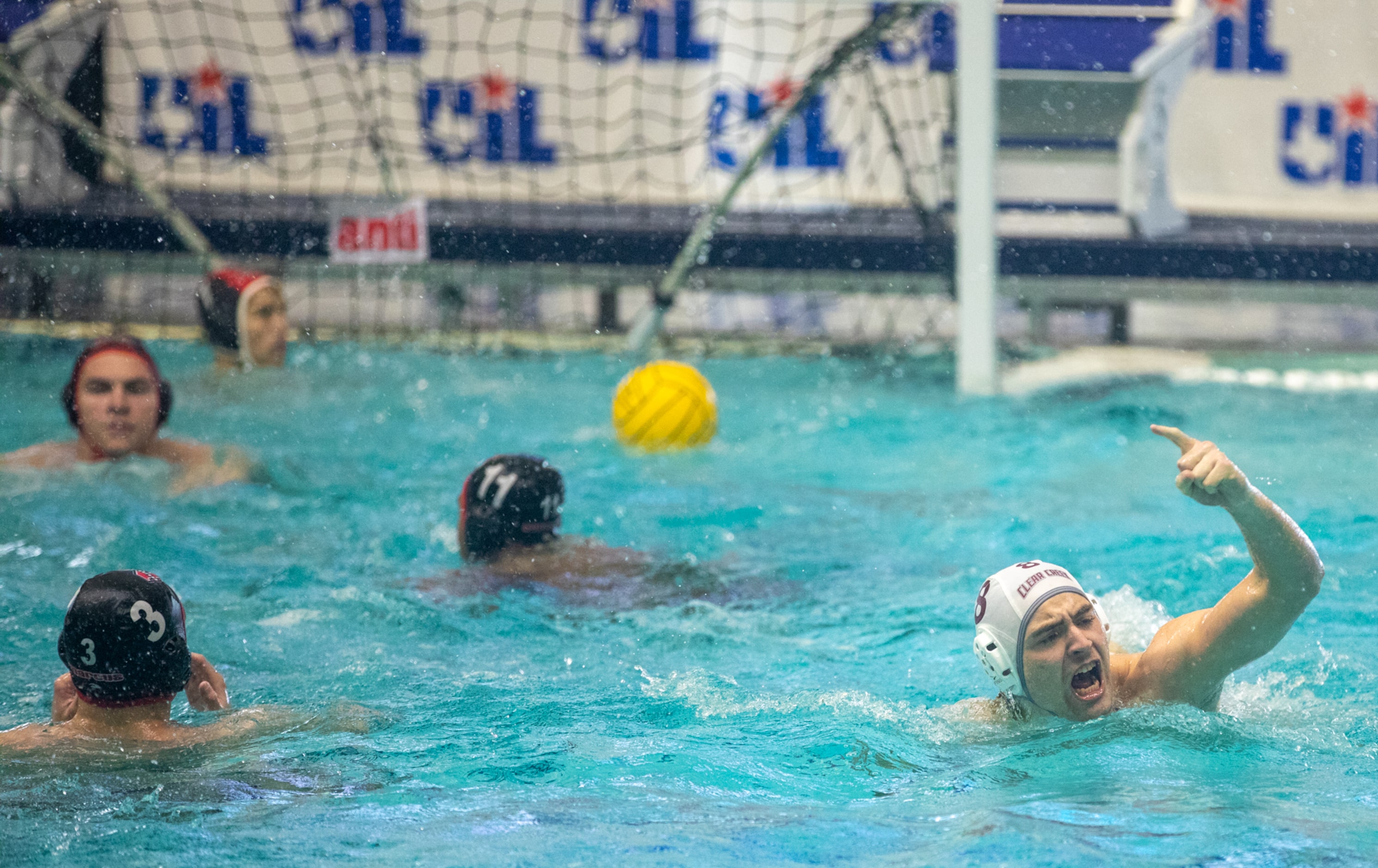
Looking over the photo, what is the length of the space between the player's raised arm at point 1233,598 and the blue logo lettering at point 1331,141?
748cm

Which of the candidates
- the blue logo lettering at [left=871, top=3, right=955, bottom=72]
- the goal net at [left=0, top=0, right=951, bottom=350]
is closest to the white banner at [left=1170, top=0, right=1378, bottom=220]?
the goal net at [left=0, top=0, right=951, bottom=350]

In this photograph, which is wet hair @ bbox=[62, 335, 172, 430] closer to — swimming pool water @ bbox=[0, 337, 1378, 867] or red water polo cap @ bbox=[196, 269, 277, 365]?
swimming pool water @ bbox=[0, 337, 1378, 867]

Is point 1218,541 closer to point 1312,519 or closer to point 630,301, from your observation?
point 1312,519

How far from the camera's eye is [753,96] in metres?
9.38

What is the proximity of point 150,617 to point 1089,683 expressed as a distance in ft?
6.29

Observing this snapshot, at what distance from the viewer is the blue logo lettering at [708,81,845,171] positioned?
931 centimetres

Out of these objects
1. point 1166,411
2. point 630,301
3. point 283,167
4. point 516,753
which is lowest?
point 516,753

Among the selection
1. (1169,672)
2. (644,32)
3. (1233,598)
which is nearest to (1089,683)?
(1169,672)

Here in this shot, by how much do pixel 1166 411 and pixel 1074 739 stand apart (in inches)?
160

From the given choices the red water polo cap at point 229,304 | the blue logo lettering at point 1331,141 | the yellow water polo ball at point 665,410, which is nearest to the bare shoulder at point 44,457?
the red water polo cap at point 229,304

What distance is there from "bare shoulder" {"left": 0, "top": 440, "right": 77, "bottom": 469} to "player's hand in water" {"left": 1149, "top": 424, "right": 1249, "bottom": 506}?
13.8ft

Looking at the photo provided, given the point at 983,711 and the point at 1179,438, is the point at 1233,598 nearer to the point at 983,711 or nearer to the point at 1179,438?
the point at 1179,438

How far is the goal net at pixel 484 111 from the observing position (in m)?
9.12

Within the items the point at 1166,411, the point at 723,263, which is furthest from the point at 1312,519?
the point at 723,263
